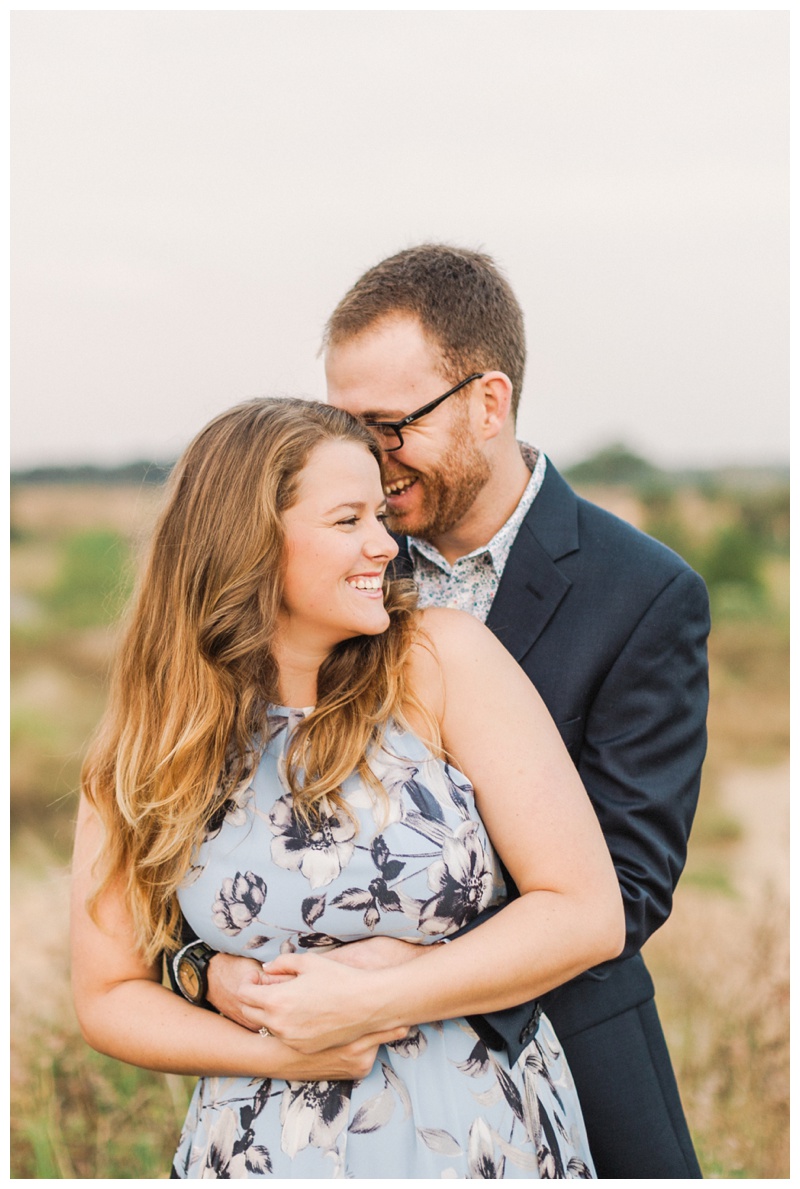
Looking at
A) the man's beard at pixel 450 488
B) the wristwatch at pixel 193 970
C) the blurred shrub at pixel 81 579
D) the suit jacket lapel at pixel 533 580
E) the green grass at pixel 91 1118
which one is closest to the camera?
the wristwatch at pixel 193 970

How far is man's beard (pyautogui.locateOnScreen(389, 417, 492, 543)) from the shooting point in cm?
280

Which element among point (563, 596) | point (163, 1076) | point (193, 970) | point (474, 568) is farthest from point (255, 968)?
Answer: point (163, 1076)

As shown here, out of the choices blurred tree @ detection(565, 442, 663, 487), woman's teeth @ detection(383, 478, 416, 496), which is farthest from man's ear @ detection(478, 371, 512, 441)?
blurred tree @ detection(565, 442, 663, 487)

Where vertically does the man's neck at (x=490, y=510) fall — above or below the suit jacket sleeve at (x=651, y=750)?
above

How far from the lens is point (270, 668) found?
236 centimetres

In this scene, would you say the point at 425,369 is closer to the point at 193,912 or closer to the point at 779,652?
the point at 193,912

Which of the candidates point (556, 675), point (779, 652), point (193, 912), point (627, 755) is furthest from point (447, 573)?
point (779, 652)

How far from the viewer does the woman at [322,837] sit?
200 cm

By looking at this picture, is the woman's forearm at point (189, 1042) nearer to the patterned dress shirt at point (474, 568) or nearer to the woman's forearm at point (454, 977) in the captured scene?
the woman's forearm at point (454, 977)

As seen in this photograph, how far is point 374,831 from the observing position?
206 cm

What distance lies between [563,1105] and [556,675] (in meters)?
0.90

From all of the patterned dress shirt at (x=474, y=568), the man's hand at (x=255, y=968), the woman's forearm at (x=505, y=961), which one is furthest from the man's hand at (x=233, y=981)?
the patterned dress shirt at (x=474, y=568)

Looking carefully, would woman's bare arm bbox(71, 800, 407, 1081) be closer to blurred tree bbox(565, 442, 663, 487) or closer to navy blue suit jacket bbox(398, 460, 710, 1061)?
navy blue suit jacket bbox(398, 460, 710, 1061)

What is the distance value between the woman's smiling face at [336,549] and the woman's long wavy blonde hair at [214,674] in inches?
1.2
